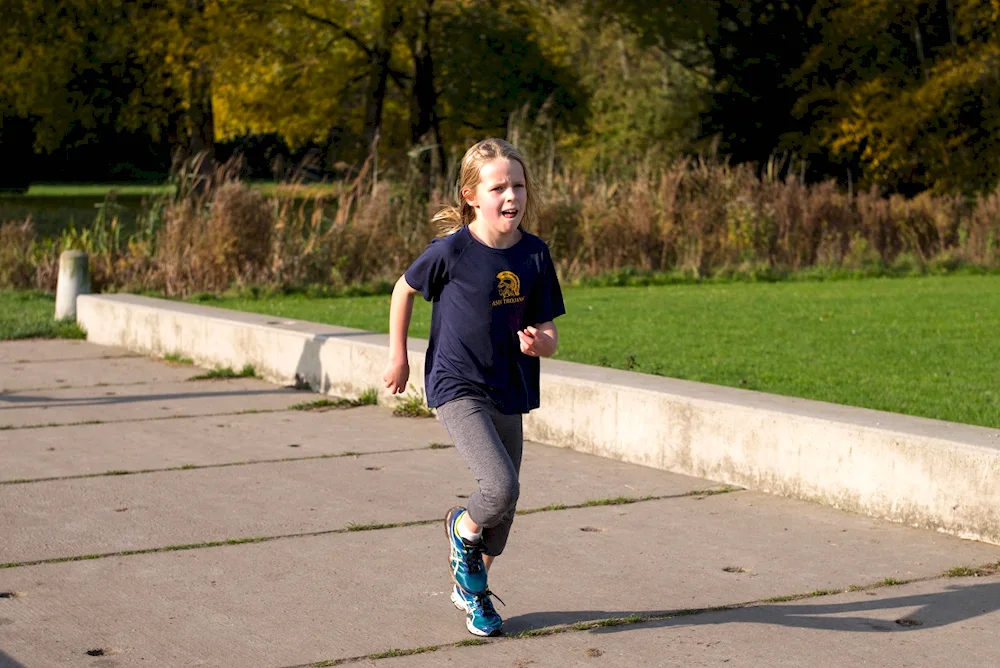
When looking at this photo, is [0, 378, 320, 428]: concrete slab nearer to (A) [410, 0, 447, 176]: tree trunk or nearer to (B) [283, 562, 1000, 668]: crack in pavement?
(B) [283, 562, 1000, 668]: crack in pavement

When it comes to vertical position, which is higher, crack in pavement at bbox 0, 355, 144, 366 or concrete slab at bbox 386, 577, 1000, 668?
crack in pavement at bbox 0, 355, 144, 366

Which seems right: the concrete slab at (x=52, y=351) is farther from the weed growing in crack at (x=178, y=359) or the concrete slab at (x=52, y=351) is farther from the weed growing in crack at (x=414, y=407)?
the weed growing in crack at (x=414, y=407)

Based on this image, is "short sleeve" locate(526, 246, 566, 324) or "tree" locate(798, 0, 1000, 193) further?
Answer: "tree" locate(798, 0, 1000, 193)

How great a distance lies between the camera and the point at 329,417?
880cm

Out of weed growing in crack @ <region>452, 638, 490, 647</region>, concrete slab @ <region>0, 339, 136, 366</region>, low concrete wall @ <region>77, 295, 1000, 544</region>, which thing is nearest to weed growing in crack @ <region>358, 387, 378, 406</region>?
low concrete wall @ <region>77, 295, 1000, 544</region>

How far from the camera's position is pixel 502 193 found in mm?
4586

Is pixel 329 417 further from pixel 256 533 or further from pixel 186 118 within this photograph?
pixel 186 118

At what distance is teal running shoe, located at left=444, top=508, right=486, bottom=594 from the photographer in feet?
15.0

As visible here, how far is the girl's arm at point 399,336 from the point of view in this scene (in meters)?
4.71

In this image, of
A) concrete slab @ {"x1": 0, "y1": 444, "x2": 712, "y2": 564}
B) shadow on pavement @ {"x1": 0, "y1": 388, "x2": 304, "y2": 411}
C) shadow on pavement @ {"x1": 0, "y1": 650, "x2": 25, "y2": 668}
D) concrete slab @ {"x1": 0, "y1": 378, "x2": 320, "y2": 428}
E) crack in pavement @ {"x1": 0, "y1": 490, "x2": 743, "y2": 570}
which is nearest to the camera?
shadow on pavement @ {"x1": 0, "y1": 650, "x2": 25, "y2": 668}

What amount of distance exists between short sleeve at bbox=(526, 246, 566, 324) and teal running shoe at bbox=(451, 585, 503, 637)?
89cm

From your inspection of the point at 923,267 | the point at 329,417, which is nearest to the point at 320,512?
the point at 329,417

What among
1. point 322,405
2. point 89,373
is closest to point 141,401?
point 322,405

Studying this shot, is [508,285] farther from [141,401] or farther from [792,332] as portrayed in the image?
[792,332]
